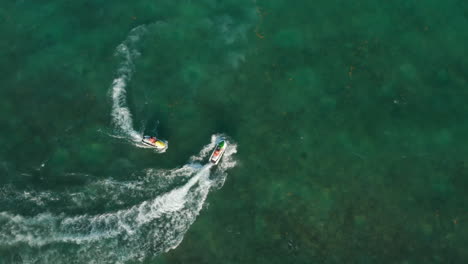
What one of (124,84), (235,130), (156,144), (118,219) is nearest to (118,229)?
(118,219)

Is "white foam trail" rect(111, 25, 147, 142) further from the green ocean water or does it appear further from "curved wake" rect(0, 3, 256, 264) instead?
"curved wake" rect(0, 3, 256, 264)

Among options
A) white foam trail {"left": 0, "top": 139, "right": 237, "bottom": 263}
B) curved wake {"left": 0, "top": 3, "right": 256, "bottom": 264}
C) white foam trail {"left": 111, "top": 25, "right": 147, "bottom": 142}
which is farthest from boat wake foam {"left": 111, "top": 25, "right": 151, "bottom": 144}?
white foam trail {"left": 0, "top": 139, "right": 237, "bottom": 263}

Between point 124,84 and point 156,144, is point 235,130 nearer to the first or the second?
point 156,144

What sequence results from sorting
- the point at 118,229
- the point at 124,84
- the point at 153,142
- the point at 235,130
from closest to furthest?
the point at 118,229
the point at 153,142
the point at 235,130
the point at 124,84

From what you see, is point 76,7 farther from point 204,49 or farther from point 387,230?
point 387,230

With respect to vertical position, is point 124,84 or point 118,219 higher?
point 124,84

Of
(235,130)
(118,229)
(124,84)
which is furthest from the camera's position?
(124,84)

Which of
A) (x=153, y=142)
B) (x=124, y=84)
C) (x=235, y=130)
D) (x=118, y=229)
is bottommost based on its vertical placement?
(x=118, y=229)

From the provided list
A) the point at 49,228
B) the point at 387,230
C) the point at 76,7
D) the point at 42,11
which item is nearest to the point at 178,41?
the point at 76,7
